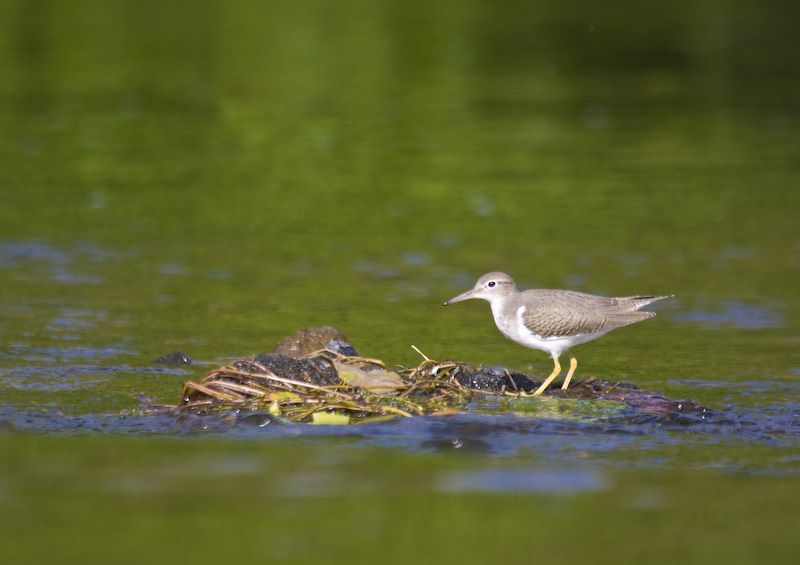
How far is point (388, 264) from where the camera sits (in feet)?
47.3

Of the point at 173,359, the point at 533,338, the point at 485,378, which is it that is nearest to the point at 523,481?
the point at 485,378

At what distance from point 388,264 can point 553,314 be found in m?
4.92

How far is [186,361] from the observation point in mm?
10445

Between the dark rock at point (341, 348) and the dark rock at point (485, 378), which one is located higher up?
the dark rock at point (341, 348)

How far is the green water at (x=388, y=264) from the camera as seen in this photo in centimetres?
690

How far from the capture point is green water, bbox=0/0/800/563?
6902 millimetres

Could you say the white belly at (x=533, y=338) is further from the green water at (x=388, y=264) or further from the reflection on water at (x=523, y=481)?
the reflection on water at (x=523, y=481)

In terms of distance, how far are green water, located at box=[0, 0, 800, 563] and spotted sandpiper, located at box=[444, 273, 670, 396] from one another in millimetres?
675

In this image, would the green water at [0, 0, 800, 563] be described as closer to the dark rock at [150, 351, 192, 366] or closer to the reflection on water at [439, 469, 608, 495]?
the reflection on water at [439, 469, 608, 495]

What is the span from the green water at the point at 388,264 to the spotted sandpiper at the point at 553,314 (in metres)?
0.68

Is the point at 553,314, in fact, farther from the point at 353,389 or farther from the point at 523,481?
the point at 523,481

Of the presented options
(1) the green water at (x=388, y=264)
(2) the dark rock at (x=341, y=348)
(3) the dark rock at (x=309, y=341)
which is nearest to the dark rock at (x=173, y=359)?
(1) the green water at (x=388, y=264)

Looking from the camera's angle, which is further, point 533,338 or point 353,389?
point 533,338

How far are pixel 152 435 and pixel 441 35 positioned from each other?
86.8ft
